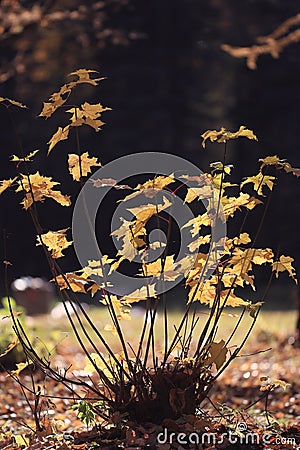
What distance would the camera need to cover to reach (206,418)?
8.79 feet

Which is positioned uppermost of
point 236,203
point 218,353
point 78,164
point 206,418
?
point 78,164

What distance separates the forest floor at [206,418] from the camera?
252 cm

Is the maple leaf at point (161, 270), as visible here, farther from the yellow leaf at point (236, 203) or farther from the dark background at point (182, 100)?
the dark background at point (182, 100)

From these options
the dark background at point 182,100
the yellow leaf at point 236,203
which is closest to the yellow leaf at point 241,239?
the yellow leaf at point 236,203

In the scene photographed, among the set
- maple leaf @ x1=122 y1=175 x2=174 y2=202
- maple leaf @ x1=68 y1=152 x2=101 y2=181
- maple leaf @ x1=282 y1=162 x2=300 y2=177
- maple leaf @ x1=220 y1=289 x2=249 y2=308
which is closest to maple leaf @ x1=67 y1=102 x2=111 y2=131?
maple leaf @ x1=68 y1=152 x2=101 y2=181

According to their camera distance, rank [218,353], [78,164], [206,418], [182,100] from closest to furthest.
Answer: [218,353]
[206,418]
[78,164]
[182,100]

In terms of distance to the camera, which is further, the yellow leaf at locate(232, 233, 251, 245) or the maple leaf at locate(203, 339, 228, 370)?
the yellow leaf at locate(232, 233, 251, 245)

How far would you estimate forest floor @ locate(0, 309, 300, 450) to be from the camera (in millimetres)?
2518

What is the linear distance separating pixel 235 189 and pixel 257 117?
8.70 feet

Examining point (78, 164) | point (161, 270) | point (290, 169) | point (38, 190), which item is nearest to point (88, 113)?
point (78, 164)

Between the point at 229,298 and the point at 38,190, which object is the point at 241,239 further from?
the point at 38,190

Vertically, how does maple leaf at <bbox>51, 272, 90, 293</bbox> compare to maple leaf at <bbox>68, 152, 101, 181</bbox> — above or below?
below

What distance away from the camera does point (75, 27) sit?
33.4 ft

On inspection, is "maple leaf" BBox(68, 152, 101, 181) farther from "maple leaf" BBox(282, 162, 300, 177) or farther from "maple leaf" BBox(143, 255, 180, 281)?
"maple leaf" BBox(282, 162, 300, 177)
